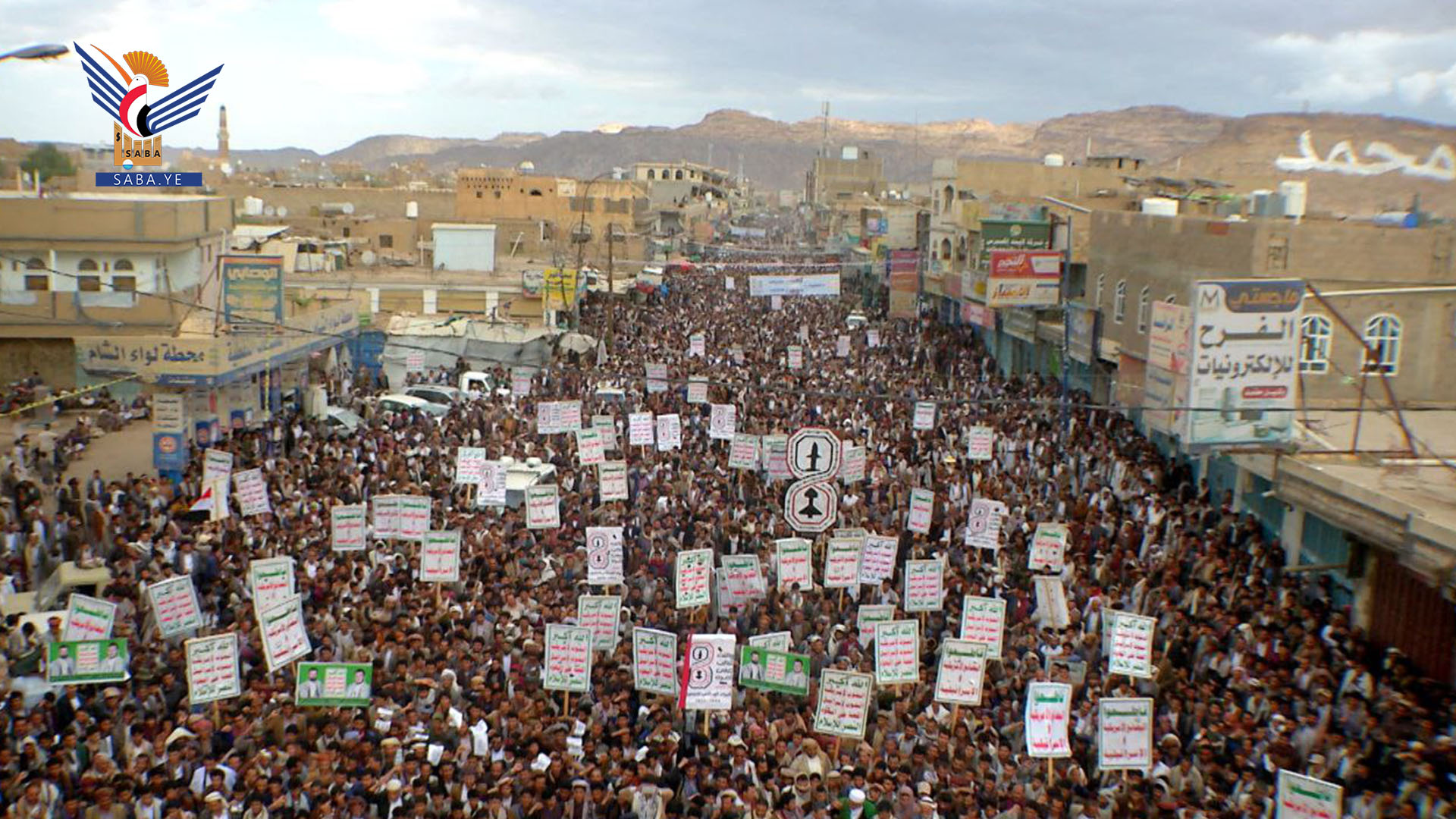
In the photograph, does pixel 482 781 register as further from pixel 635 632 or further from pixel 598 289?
pixel 598 289

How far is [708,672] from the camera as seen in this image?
11203 mm

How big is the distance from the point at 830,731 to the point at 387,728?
11.7 ft

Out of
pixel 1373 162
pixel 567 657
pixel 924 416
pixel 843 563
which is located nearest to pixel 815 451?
pixel 843 563

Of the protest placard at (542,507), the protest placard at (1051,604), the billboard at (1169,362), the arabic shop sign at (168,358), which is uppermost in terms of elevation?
the billboard at (1169,362)

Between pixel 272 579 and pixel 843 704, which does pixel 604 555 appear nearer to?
pixel 272 579

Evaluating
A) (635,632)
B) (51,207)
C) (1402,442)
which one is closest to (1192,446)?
(1402,442)

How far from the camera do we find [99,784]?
9.37m

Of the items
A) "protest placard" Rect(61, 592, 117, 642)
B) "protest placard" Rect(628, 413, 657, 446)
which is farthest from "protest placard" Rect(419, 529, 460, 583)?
"protest placard" Rect(628, 413, 657, 446)

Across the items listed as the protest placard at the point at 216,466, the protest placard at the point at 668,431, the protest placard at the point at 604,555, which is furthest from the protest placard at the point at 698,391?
the protest placard at the point at 604,555

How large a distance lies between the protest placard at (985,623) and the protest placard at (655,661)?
2.72 metres

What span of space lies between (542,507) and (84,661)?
244 inches

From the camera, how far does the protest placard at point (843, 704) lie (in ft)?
36.0

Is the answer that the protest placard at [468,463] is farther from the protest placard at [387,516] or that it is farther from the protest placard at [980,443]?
the protest placard at [980,443]

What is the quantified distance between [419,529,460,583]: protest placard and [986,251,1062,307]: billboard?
19503 mm
